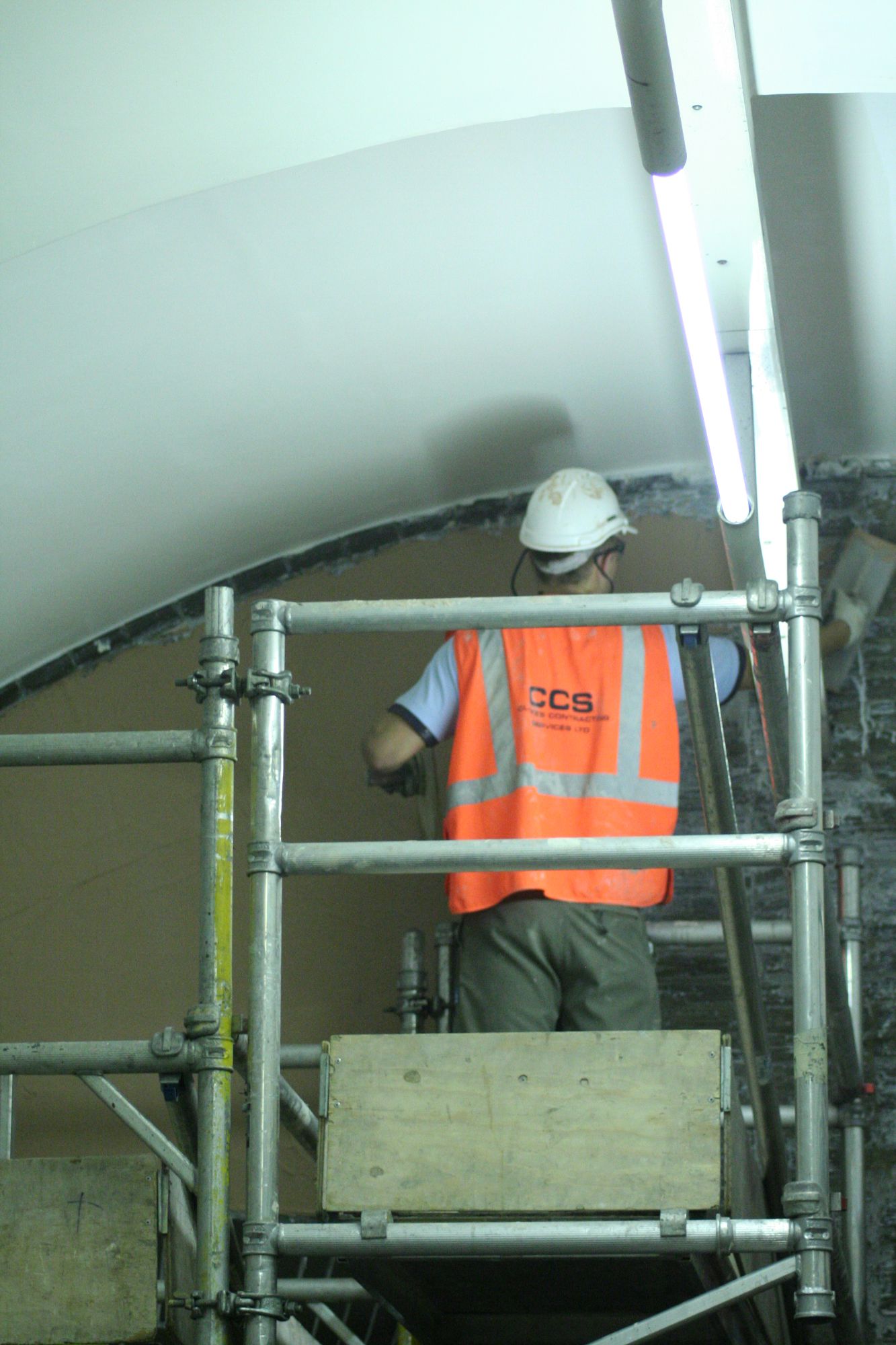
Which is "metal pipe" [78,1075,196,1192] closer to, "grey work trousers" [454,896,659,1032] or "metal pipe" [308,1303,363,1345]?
"grey work trousers" [454,896,659,1032]

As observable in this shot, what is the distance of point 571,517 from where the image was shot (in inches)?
166

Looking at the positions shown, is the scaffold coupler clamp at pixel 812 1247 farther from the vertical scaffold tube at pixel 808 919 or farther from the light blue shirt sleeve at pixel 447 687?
the light blue shirt sleeve at pixel 447 687

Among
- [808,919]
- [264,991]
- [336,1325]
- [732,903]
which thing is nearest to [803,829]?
[808,919]

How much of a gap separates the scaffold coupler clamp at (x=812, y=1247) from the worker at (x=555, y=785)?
41.6 inches

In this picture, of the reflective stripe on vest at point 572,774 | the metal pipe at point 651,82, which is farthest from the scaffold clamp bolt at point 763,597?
the reflective stripe on vest at point 572,774

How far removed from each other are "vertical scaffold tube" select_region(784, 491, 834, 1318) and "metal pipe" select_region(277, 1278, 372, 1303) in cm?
90

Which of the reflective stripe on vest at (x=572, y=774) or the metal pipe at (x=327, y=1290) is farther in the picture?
the reflective stripe on vest at (x=572, y=774)

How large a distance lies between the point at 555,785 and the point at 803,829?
109cm

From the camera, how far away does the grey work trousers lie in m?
3.54

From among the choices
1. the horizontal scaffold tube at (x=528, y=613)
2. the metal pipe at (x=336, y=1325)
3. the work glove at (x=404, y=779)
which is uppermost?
the horizontal scaffold tube at (x=528, y=613)

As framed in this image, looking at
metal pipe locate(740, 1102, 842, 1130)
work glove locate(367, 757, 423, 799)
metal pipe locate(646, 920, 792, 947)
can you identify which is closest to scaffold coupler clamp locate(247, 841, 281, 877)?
work glove locate(367, 757, 423, 799)

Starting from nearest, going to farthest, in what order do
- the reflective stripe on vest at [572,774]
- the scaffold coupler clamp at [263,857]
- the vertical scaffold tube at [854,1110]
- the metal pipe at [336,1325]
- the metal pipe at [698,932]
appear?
the scaffold coupler clamp at [263,857] → the reflective stripe on vest at [572,774] → the metal pipe at [336,1325] → the vertical scaffold tube at [854,1110] → the metal pipe at [698,932]

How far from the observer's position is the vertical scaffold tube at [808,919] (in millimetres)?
2412

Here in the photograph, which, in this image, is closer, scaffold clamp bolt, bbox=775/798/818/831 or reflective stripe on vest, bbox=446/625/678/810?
scaffold clamp bolt, bbox=775/798/818/831
